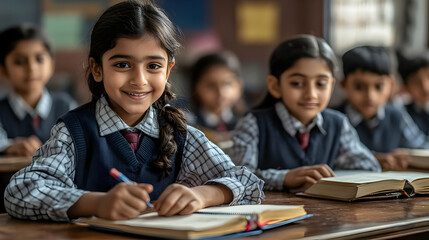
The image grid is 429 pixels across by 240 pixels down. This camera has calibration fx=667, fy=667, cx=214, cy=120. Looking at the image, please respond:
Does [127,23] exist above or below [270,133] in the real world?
above

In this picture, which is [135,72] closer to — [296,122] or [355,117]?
[296,122]

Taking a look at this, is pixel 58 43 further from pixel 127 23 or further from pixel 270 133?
pixel 127 23

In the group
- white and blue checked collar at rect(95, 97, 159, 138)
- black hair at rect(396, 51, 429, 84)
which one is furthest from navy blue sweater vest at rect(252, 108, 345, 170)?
black hair at rect(396, 51, 429, 84)

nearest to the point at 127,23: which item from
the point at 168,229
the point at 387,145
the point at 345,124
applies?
the point at 168,229

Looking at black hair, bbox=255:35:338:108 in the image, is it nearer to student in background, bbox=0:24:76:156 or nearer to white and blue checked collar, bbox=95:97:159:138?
white and blue checked collar, bbox=95:97:159:138

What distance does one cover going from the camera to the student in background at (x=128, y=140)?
1394 millimetres

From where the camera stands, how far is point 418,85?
417cm

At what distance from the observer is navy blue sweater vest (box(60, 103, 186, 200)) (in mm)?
1496

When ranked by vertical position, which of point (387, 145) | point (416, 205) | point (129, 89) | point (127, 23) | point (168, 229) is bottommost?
point (387, 145)

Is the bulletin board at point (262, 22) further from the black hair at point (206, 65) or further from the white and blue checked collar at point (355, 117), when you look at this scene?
the white and blue checked collar at point (355, 117)

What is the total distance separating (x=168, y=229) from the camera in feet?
3.67

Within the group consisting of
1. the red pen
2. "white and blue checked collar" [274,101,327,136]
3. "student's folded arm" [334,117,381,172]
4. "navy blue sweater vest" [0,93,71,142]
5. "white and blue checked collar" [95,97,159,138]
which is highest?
"white and blue checked collar" [95,97,159,138]

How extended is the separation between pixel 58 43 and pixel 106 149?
4923 millimetres

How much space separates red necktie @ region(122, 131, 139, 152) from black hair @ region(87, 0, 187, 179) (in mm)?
56
